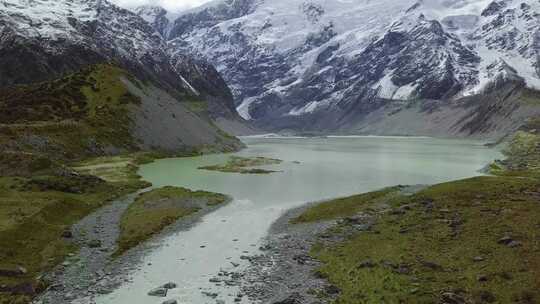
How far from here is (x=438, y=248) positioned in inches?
1674

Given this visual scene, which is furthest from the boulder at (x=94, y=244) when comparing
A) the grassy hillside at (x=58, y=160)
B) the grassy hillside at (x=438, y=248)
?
the grassy hillside at (x=438, y=248)

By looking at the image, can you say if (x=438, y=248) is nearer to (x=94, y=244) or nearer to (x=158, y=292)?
(x=158, y=292)

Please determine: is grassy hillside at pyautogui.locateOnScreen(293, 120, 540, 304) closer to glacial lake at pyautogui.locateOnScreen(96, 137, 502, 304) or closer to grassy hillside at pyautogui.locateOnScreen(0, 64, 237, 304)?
glacial lake at pyautogui.locateOnScreen(96, 137, 502, 304)

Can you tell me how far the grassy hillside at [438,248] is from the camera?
3400 centimetres

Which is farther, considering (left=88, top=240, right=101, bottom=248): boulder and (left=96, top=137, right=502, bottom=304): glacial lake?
(left=88, top=240, right=101, bottom=248): boulder

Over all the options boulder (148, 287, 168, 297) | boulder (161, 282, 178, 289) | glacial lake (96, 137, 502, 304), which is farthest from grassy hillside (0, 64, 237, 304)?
boulder (161, 282, 178, 289)

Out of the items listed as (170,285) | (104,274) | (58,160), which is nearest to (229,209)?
(104,274)

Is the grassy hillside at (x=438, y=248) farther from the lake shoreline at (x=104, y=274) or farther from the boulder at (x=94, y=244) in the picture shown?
the boulder at (x=94, y=244)

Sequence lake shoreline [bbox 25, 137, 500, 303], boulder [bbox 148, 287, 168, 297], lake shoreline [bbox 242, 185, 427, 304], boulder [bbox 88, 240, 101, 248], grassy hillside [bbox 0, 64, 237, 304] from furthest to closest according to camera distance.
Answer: boulder [bbox 88, 240, 101, 248]
grassy hillside [bbox 0, 64, 237, 304]
boulder [bbox 148, 287, 168, 297]
lake shoreline [bbox 25, 137, 500, 303]
lake shoreline [bbox 242, 185, 427, 304]

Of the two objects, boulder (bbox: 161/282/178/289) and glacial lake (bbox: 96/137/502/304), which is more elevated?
boulder (bbox: 161/282/178/289)

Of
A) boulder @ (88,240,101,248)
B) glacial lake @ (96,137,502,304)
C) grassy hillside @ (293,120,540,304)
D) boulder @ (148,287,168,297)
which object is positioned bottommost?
glacial lake @ (96,137,502,304)

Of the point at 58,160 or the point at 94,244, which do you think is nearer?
the point at 94,244

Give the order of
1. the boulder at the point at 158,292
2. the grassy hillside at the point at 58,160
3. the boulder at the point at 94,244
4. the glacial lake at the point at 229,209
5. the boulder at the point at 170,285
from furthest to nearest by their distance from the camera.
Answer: the boulder at the point at 94,244 → the grassy hillside at the point at 58,160 → the glacial lake at the point at 229,209 → the boulder at the point at 170,285 → the boulder at the point at 158,292

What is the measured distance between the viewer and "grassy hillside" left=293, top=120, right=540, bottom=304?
34000mm
